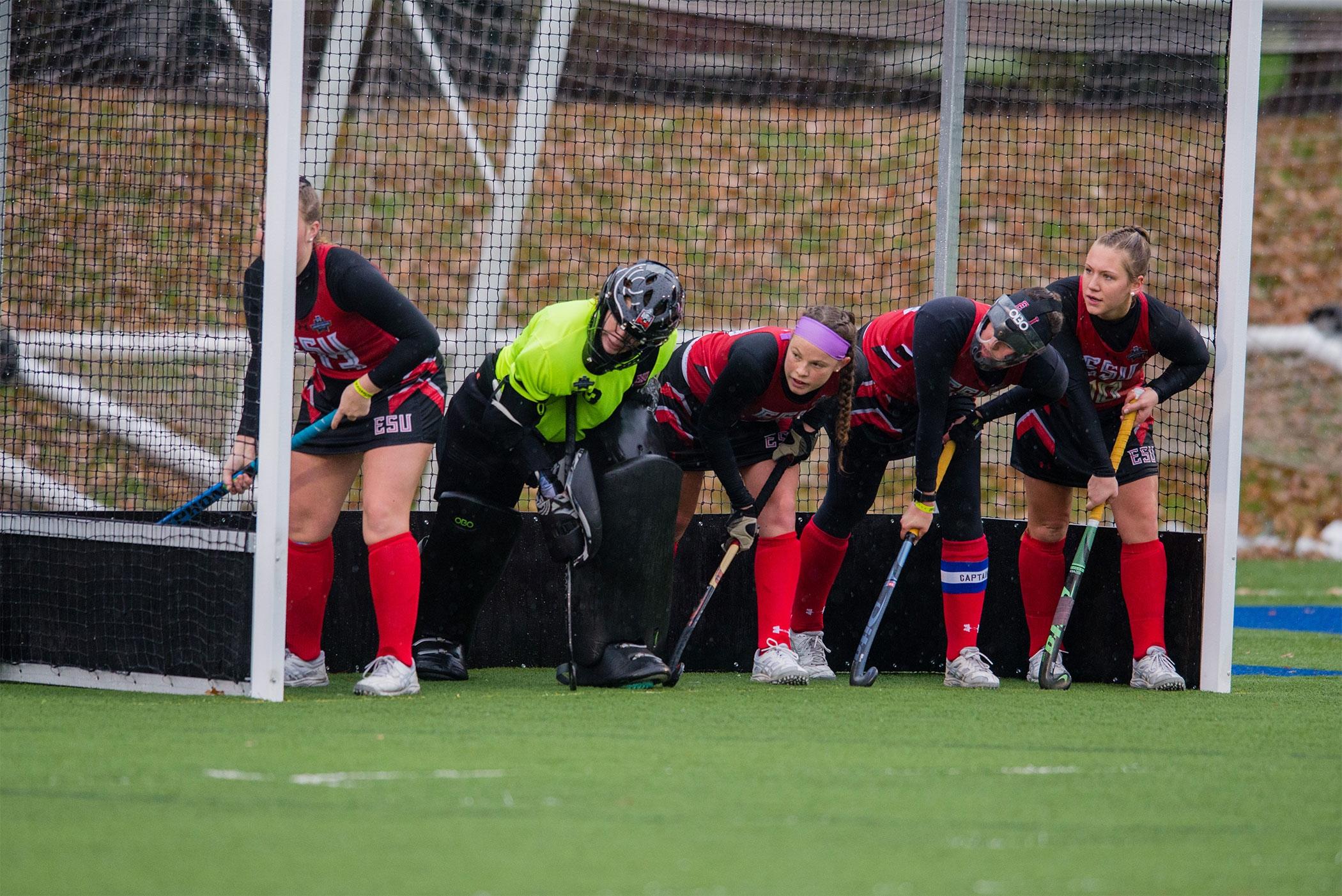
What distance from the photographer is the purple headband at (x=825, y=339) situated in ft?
14.5

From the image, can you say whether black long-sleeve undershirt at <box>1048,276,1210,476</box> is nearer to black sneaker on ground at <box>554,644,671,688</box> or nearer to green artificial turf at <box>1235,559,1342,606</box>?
black sneaker on ground at <box>554,644,671,688</box>

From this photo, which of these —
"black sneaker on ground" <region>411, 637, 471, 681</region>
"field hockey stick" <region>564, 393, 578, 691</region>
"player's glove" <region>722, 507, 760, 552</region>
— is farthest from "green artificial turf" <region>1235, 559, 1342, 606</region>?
"black sneaker on ground" <region>411, 637, 471, 681</region>

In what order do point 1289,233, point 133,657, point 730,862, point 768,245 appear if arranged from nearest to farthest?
1. point 730,862
2. point 133,657
3. point 768,245
4. point 1289,233

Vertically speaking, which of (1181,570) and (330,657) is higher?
(1181,570)

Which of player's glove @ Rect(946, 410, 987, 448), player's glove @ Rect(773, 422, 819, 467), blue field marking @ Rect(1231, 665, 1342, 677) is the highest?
player's glove @ Rect(946, 410, 987, 448)

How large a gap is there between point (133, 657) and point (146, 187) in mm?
3086

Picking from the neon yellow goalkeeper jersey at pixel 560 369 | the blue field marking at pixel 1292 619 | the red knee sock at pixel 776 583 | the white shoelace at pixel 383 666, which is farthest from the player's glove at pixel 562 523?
the blue field marking at pixel 1292 619

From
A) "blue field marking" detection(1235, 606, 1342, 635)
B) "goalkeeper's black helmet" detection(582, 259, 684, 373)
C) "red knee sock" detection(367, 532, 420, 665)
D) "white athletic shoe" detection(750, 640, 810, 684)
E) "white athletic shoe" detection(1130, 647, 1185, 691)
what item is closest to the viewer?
"goalkeeper's black helmet" detection(582, 259, 684, 373)

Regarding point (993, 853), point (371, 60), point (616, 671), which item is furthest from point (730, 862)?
point (371, 60)

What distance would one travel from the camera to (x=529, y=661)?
17.2 ft

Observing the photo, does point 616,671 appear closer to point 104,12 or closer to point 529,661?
point 529,661

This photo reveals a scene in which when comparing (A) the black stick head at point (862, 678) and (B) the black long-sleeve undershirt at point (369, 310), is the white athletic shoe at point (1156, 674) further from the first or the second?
(B) the black long-sleeve undershirt at point (369, 310)

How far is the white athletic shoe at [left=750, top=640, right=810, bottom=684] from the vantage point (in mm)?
4773

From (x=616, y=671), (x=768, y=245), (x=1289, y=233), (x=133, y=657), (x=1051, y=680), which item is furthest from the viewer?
(x=1289, y=233)
